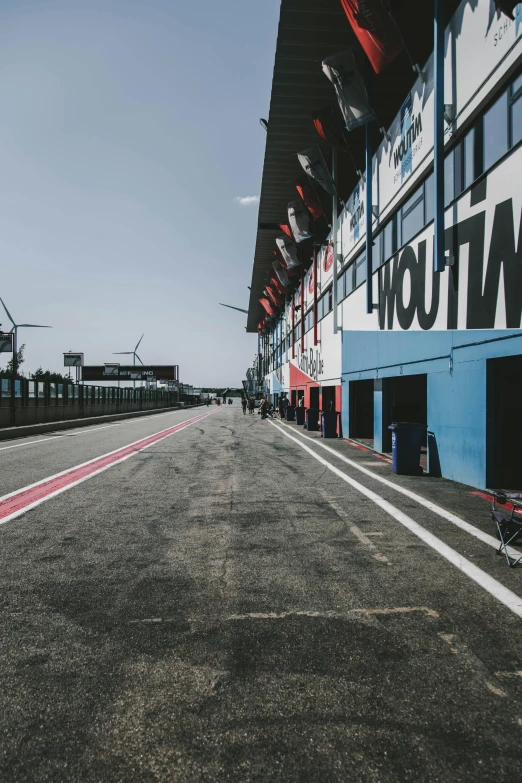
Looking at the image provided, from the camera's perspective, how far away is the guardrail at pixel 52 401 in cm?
2373

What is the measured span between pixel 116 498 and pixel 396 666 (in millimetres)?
5977

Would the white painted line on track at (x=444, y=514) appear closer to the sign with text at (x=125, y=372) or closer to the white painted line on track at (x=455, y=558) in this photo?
the white painted line on track at (x=455, y=558)

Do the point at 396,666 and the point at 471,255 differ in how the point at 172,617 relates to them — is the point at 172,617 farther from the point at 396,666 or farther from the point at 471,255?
the point at 471,255

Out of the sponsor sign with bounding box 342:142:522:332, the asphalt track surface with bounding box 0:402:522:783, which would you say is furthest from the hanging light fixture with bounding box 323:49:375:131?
the asphalt track surface with bounding box 0:402:522:783

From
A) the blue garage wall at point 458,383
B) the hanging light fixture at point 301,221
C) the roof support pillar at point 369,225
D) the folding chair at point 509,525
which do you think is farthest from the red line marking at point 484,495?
the hanging light fixture at point 301,221

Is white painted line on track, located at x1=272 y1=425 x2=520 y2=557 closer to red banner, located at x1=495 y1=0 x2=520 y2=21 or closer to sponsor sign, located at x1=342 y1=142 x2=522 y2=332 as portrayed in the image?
sponsor sign, located at x1=342 y1=142 x2=522 y2=332

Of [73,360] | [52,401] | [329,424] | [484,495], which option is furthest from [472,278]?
[73,360]

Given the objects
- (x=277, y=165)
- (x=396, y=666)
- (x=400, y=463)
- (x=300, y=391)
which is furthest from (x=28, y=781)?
(x=300, y=391)

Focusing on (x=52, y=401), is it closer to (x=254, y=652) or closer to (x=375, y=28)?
(x=375, y=28)

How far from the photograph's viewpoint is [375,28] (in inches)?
489

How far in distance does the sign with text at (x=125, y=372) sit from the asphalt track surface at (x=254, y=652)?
5263 inches

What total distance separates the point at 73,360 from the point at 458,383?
53024 millimetres

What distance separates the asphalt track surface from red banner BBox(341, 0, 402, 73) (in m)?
12.2

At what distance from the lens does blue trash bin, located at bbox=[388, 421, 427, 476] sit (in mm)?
10664
